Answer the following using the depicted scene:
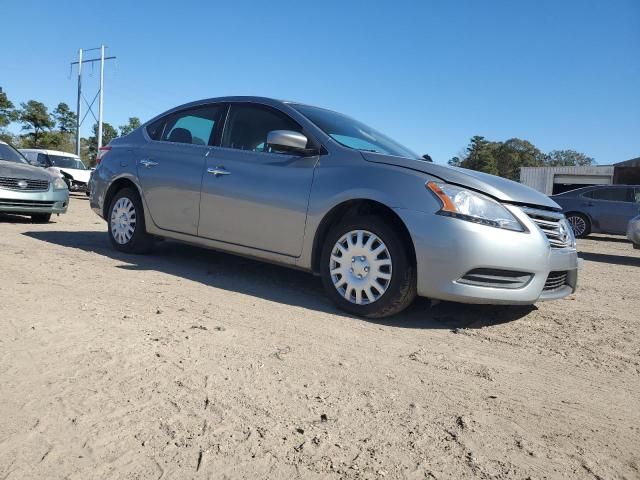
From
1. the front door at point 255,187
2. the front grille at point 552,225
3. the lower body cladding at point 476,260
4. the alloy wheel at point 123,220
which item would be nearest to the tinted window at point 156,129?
the alloy wheel at point 123,220

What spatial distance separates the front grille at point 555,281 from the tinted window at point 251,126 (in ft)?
7.75

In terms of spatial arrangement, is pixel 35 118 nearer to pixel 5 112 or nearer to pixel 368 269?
pixel 5 112

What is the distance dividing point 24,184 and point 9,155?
110 cm

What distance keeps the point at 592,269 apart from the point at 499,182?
481 cm

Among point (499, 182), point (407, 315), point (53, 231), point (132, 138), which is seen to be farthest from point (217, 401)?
point (53, 231)

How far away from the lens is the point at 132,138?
19.6 ft

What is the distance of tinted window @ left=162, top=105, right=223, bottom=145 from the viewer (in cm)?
520

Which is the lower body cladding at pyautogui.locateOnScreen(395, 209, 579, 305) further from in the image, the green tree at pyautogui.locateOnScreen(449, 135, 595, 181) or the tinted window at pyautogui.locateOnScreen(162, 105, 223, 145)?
the green tree at pyautogui.locateOnScreen(449, 135, 595, 181)

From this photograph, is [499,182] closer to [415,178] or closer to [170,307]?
[415,178]

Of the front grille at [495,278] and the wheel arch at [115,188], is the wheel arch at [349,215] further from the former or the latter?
the wheel arch at [115,188]

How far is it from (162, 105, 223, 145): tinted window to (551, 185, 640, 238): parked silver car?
11.4 meters

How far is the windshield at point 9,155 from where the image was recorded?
29.6 feet

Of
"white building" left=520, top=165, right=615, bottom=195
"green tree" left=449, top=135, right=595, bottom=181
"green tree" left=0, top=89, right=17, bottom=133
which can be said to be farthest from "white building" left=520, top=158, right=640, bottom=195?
"green tree" left=0, top=89, right=17, bottom=133

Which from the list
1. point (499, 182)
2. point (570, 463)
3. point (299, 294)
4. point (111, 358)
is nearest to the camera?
point (570, 463)
